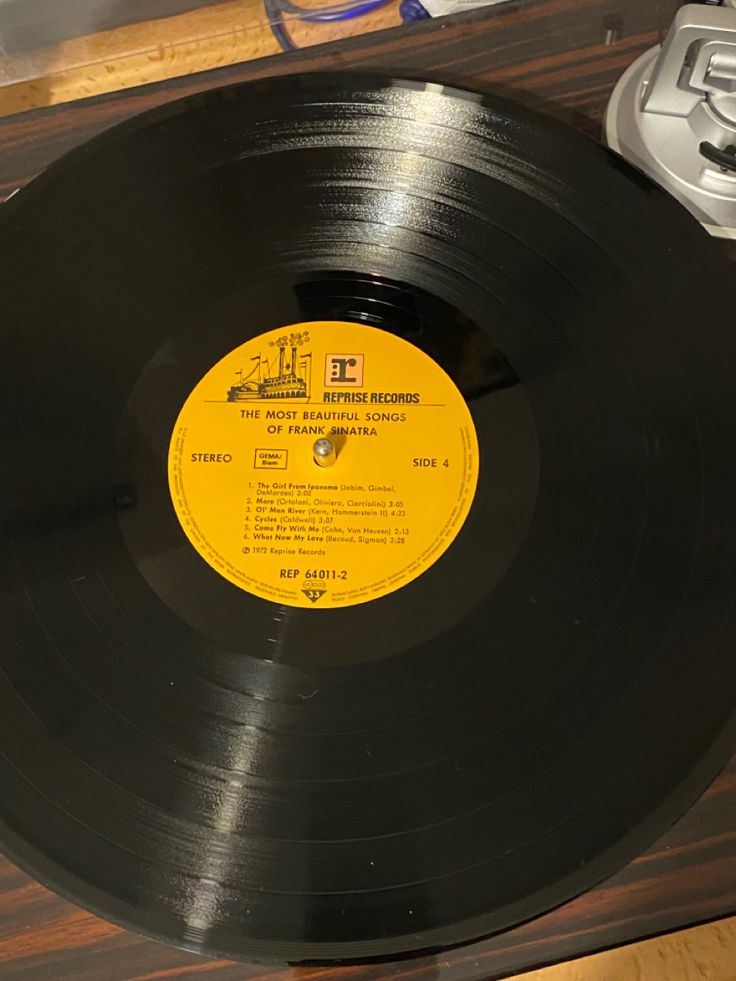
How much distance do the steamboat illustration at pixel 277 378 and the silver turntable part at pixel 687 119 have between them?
0.32 m

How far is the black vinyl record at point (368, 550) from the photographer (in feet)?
1.89

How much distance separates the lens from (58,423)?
685mm

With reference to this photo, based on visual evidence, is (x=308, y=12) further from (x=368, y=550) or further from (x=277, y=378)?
(x=368, y=550)

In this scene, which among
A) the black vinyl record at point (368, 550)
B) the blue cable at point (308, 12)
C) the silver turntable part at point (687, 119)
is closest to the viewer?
the black vinyl record at point (368, 550)

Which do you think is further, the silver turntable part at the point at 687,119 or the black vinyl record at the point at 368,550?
the silver turntable part at the point at 687,119

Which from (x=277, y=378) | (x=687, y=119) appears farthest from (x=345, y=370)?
(x=687, y=119)

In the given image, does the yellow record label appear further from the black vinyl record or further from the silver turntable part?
the silver turntable part

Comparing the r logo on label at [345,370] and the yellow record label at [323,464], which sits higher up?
the r logo on label at [345,370]

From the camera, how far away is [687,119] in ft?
2.47

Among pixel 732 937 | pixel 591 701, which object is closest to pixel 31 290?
pixel 591 701

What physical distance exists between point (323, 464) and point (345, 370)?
0.08 meters

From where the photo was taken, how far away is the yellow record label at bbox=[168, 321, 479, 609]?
686mm

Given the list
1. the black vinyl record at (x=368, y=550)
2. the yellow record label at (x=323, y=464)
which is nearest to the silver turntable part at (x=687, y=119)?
the black vinyl record at (x=368, y=550)

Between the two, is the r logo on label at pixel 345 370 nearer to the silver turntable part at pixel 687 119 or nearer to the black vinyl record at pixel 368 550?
the black vinyl record at pixel 368 550
